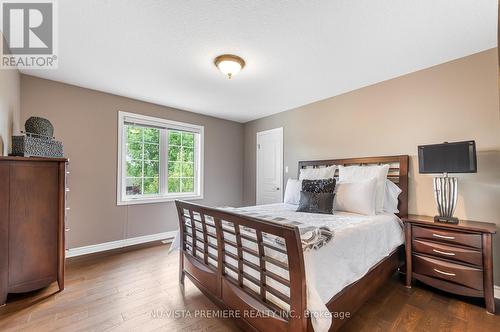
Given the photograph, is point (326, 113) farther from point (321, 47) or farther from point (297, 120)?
point (321, 47)

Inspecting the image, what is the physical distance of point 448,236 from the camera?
2.14 metres

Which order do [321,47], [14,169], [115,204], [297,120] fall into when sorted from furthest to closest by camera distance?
[297,120], [115,204], [321,47], [14,169]

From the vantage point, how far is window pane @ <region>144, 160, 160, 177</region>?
3895 mm

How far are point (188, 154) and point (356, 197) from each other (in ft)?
10.2

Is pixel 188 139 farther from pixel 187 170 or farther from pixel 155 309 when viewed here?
pixel 155 309

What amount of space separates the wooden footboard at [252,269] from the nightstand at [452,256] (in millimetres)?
1747

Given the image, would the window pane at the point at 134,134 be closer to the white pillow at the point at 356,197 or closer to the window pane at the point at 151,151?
the window pane at the point at 151,151

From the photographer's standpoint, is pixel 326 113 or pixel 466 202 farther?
pixel 326 113

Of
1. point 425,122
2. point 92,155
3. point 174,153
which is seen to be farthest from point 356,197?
point 92,155

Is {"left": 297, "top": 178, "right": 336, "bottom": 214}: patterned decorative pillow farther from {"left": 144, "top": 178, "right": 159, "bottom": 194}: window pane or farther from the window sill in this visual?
{"left": 144, "top": 178, "right": 159, "bottom": 194}: window pane

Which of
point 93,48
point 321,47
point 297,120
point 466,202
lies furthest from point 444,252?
point 93,48

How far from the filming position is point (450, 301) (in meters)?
2.12

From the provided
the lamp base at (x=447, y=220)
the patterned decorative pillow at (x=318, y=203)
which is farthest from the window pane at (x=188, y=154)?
the lamp base at (x=447, y=220)

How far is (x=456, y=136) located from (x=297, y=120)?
222cm
